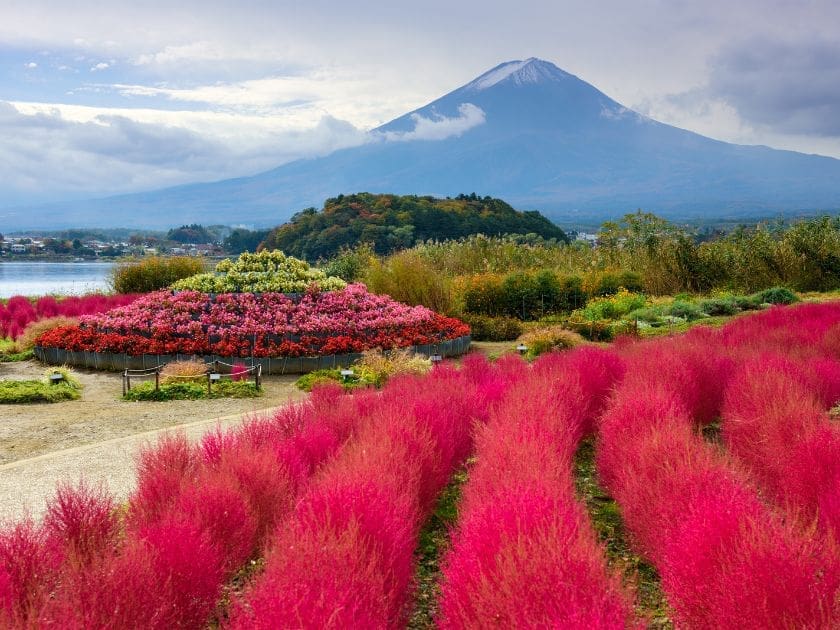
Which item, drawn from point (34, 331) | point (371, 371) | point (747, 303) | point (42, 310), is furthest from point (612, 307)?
point (42, 310)

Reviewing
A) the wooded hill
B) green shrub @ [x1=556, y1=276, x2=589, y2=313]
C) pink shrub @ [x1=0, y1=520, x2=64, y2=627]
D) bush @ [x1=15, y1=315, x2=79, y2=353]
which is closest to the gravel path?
pink shrub @ [x1=0, y1=520, x2=64, y2=627]

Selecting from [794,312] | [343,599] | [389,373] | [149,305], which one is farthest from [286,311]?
[343,599]

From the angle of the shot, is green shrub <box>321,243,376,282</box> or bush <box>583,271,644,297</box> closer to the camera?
bush <box>583,271,644,297</box>

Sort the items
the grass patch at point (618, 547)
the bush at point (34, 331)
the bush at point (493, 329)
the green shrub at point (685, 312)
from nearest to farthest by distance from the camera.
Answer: the grass patch at point (618, 547), the bush at point (34, 331), the bush at point (493, 329), the green shrub at point (685, 312)

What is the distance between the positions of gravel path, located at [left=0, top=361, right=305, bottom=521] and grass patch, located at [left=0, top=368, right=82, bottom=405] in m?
0.23

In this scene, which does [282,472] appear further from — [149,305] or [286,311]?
[149,305]

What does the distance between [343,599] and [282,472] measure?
2.25 metres

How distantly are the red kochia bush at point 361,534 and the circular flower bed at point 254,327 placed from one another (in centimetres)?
739

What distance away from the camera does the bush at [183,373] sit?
36.3 ft

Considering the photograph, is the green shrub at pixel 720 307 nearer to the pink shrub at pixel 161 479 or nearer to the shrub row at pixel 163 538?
the shrub row at pixel 163 538

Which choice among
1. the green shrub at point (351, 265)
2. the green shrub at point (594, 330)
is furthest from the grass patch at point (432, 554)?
the green shrub at point (351, 265)

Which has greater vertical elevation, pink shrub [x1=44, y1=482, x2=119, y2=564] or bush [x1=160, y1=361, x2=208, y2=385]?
pink shrub [x1=44, y1=482, x2=119, y2=564]

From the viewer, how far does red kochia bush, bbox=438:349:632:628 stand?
2527mm

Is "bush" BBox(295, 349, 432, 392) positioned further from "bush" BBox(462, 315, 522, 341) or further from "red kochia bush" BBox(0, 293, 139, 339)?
"red kochia bush" BBox(0, 293, 139, 339)
